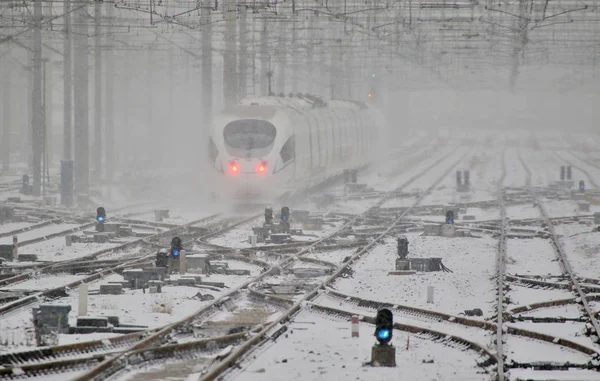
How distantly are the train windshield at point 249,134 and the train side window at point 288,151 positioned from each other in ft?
1.81

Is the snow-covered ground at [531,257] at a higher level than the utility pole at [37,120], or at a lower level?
lower

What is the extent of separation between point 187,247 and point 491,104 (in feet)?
428

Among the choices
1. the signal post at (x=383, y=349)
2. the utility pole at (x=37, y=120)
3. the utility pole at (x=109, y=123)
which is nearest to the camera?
the signal post at (x=383, y=349)

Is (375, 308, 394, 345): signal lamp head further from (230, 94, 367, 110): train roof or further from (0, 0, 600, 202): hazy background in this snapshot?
(230, 94, 367, 110): train roof

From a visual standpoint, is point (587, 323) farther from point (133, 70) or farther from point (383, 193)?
point (133, 70)

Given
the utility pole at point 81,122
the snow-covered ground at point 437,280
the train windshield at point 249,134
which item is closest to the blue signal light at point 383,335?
the snow-covered ground at point 437,280

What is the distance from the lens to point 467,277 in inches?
749

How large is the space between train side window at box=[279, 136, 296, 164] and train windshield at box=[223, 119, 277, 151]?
551mm

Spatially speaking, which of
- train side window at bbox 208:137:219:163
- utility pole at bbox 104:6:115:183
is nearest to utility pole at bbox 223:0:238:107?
train side window at bbox 208:137:219:163

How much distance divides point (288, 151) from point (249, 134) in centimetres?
146

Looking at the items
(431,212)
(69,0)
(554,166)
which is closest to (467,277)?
(431,212)

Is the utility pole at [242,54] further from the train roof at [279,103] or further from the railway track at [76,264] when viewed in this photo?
the railway track at [76,264]

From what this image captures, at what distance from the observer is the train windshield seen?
32312 millimetres

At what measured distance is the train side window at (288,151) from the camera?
107ft
